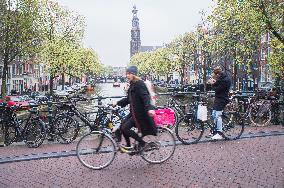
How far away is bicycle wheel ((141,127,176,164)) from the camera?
7.90m

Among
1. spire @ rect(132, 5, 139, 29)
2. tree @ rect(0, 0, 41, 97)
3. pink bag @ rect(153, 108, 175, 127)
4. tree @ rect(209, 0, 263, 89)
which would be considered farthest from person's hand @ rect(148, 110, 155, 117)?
spire @ rect(132, 5, 139, 29)

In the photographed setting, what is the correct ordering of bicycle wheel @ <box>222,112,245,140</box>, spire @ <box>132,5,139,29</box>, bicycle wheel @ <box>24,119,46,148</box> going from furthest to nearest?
1. spire @ <box>132,5,139,29</box>
2. bicycle wheel @ <box>222,112,245,140</box>
3. bicycle wheel @ <box>24,119,46,148</box>

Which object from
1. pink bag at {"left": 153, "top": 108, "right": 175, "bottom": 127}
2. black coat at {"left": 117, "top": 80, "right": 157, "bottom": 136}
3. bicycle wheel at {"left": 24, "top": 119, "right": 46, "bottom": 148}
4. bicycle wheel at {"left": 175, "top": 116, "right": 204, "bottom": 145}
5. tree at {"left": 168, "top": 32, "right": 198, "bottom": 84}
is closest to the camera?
black coat at {"left": 117, "top": 80, "right": 157, "bottom": 136}

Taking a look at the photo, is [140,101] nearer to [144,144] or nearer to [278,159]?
[144,144]

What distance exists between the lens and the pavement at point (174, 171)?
6.70m

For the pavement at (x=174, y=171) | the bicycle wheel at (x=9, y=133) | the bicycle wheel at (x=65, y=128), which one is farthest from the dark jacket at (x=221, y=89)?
the bicycle wheel at (x=9, y=133)

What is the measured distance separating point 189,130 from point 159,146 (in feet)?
8.06

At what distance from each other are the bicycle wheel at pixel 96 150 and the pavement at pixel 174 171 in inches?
6.1

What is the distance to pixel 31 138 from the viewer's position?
1047 centimetres

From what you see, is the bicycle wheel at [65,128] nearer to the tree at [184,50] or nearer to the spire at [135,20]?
the tree at [184,50]

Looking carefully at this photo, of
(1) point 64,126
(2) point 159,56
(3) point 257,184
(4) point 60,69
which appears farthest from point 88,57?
(3) point 257,184

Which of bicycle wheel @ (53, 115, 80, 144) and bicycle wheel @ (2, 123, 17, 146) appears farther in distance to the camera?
bicycle wheel @ (2, 123, 17, 146)

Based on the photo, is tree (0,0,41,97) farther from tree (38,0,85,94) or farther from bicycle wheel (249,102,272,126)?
bicycle wheel (249,102,272,126)

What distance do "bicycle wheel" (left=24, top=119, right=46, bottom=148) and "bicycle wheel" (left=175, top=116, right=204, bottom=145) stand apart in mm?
3512
